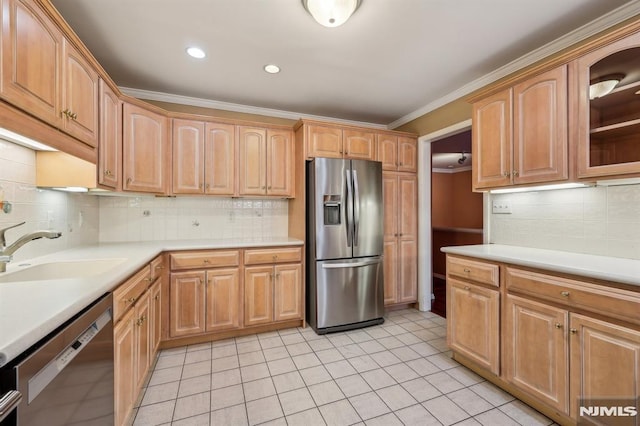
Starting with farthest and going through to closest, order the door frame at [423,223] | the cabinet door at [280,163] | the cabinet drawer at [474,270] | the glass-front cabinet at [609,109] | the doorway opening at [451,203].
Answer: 1. the doorway opening at [451,203]
2. the door frame at [423,223]
3. the cabinet door at [280,163]
4. the cabinet drawer at [474,270]
5. the glass-front cabinet at [609,109]

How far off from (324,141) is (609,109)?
2.19 meters

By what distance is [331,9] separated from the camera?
5.32ft

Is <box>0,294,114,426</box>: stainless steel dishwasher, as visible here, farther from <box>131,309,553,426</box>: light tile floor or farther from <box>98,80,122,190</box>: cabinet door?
<box>98,80,122,190</box>: cabinet door

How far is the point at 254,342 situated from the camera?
266 centimetres

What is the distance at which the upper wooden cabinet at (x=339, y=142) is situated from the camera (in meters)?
3.01

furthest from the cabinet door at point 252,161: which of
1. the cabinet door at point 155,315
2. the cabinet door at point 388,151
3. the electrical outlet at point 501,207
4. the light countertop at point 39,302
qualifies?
the electrical outlet at point 501,207

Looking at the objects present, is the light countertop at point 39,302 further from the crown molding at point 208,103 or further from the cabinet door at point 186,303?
the crown molding at point 208,103

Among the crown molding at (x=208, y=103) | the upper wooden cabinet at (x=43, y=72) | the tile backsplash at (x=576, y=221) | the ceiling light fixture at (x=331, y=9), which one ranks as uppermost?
the crown molding at (x=208, y=103)

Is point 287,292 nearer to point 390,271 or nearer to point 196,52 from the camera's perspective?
point 390,271

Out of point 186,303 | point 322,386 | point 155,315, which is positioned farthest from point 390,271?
point 155,315

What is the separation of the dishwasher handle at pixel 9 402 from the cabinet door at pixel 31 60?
3.57 feet

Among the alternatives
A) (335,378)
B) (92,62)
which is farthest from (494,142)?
(92,62)

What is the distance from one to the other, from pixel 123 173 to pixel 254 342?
1910 mm

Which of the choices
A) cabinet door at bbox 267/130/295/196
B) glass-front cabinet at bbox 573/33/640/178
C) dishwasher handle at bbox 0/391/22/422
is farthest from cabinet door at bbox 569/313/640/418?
cabinet door at bbox 267/130/295/196
